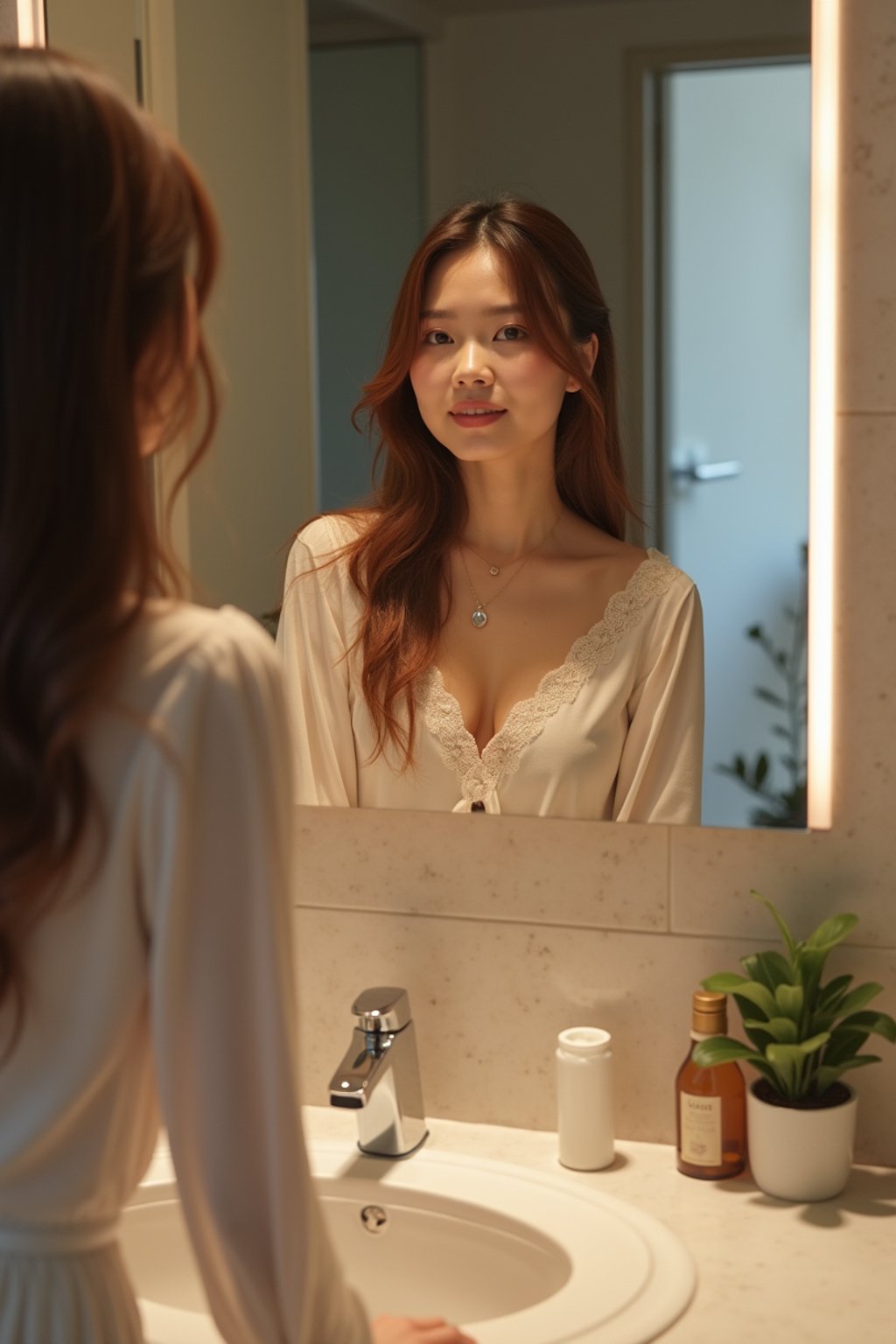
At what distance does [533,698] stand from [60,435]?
2.24ft

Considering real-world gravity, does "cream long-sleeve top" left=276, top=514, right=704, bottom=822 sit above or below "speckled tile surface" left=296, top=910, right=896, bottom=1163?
above

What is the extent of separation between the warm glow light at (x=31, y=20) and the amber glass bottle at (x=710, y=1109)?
1032 mm

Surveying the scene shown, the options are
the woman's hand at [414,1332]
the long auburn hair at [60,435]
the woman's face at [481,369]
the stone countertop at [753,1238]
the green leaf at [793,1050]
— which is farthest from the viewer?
the woman's face at [481,369]

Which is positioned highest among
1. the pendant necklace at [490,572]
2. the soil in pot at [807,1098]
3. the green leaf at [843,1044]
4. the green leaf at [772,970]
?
the pendant necklace at [490,572]

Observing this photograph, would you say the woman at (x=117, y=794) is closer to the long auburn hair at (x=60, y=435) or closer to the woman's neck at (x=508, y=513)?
the long auburn hair at (x=60, y=435)

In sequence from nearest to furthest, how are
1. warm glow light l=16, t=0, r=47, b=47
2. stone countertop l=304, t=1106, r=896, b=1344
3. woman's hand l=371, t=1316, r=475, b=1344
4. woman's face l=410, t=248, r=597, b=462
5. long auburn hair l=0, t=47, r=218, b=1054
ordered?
long auburn hair l=0, t=47, r=218, b=1054
woman's hand l=371, t=1316, r=475, b=1344
stone countertop l=304, t=1106, r=896, b=1344
woman's face l=410, t=248, r=597, b=462
warm glow light l=16, t=0, r=47, b=47

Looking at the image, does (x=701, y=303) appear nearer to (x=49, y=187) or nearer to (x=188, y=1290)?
(x=49, y=187)

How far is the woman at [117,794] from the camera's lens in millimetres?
607

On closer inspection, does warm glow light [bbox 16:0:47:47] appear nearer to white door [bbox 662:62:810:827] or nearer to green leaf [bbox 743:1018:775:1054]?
white door [bbox 662:62:810:827]

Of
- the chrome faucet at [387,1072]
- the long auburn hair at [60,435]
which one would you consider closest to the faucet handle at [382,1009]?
the chrome faucet at [387,1072]

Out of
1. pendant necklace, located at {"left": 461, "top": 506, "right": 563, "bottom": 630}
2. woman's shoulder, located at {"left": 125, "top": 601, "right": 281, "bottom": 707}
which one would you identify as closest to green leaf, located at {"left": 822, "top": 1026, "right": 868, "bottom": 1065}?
pendant necklace, located at {"left": 461, "top": 506, "right": 563, "bottom": 630}

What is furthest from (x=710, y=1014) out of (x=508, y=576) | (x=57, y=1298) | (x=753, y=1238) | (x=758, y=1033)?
(x=57, y=1298)

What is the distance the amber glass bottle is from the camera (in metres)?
1.17

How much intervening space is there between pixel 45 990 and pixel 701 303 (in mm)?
782
